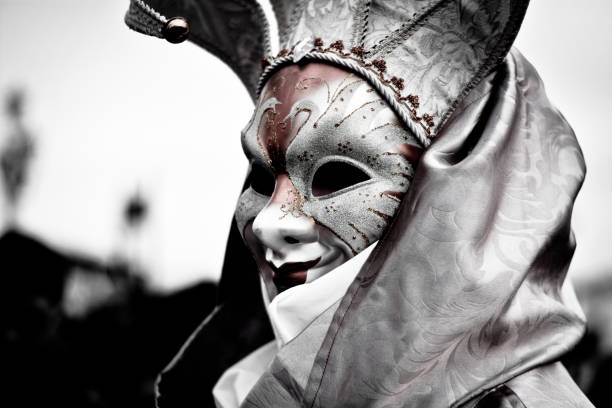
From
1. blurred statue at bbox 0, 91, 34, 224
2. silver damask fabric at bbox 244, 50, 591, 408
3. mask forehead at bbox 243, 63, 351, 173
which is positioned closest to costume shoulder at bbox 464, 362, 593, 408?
silver damask fabric at bbox 244, 50, 591, 408

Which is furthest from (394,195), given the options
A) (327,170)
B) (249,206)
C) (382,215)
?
(249,206)

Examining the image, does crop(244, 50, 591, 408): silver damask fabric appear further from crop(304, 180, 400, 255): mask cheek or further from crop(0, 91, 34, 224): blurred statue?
crop(0, 91, 34, 224): blurred statue

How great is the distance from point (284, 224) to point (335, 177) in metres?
0.15

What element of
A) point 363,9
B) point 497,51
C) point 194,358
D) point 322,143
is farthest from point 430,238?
point 194,358

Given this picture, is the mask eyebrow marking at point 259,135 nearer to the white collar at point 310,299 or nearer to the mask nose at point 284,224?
the mask nose at point 284,224

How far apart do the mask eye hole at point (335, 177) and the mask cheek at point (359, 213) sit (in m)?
0.03

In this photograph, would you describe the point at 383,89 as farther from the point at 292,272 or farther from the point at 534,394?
the point at 534,394

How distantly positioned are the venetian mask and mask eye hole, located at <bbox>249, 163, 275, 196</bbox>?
0.05m

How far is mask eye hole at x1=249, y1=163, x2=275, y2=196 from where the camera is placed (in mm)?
1418

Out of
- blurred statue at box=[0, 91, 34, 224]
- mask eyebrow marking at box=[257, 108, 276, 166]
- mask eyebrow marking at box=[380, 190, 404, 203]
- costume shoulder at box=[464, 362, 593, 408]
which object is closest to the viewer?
costume shoulder at box=[464, 362, 593, 408]

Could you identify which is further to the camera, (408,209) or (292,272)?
(292,272)

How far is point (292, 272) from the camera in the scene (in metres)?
1.29

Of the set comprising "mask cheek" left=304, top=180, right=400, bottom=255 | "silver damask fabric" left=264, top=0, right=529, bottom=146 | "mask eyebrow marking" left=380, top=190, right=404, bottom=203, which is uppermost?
"silver damask fabric" left=264, top=0, right=529, bottom=146

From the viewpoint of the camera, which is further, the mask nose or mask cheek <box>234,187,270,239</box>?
mask cheek <box>234,187,270,239</box>
